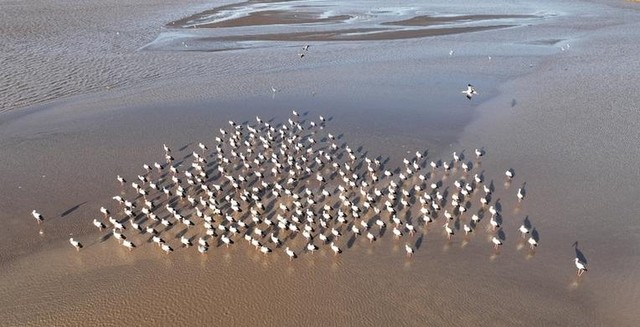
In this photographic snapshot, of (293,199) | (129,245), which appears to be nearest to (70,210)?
(129,245)

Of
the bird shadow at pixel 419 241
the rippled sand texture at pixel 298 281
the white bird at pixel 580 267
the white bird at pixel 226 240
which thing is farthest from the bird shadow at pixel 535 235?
the white bird at pixel 226 240

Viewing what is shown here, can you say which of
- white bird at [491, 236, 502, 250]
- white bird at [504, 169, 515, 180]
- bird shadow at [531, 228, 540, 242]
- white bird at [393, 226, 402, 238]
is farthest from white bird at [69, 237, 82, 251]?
white bird at [504, 169, 515, 180]

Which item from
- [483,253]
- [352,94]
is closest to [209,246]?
[483,253]

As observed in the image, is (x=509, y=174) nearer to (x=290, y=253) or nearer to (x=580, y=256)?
(x=580, y=256)

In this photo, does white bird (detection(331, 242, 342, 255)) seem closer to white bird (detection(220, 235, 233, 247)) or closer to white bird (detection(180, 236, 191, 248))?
white bird (detection(220, 235, 233, 247))

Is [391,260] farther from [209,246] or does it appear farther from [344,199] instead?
[209,246]

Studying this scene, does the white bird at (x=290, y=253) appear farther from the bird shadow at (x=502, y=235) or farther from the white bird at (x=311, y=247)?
the bird shadow at (x=502, y=235)
